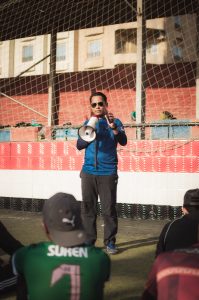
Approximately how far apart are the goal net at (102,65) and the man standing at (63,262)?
5.08 meters

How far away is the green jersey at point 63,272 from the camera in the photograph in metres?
1.84

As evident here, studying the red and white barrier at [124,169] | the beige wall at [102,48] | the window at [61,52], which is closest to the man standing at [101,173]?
the red and white barrier at [124,169]

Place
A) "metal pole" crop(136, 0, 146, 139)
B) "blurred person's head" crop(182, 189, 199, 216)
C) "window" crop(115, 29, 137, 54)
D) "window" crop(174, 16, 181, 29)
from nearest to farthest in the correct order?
"blurred person's head" crop(182, 189, 199, 216) < "metal pole" crop(136, 0, 146, 139) < "window" crop(174, 16, 181, 29) < "window" crop(115, 29, 137, 54)

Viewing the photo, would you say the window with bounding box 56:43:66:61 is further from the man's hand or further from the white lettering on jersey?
the white lettering on jersey

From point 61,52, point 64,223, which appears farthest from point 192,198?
point 61,52

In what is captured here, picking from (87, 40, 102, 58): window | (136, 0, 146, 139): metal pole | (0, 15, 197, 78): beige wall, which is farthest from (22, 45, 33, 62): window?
(136, 0, 146, 139): metal pole

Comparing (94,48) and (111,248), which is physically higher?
(94,48)

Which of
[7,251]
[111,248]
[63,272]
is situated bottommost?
[111,248]

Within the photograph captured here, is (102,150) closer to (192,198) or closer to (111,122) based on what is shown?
(111,122)

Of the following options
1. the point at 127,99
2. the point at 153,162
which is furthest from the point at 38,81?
the point at 153,162

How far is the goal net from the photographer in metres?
8.66

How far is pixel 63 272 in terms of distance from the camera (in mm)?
1843

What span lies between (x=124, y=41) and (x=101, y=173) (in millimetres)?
23446

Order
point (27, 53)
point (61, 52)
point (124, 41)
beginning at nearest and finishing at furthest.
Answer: point (124, 41) < point (61, 52) < point (27, 53)
